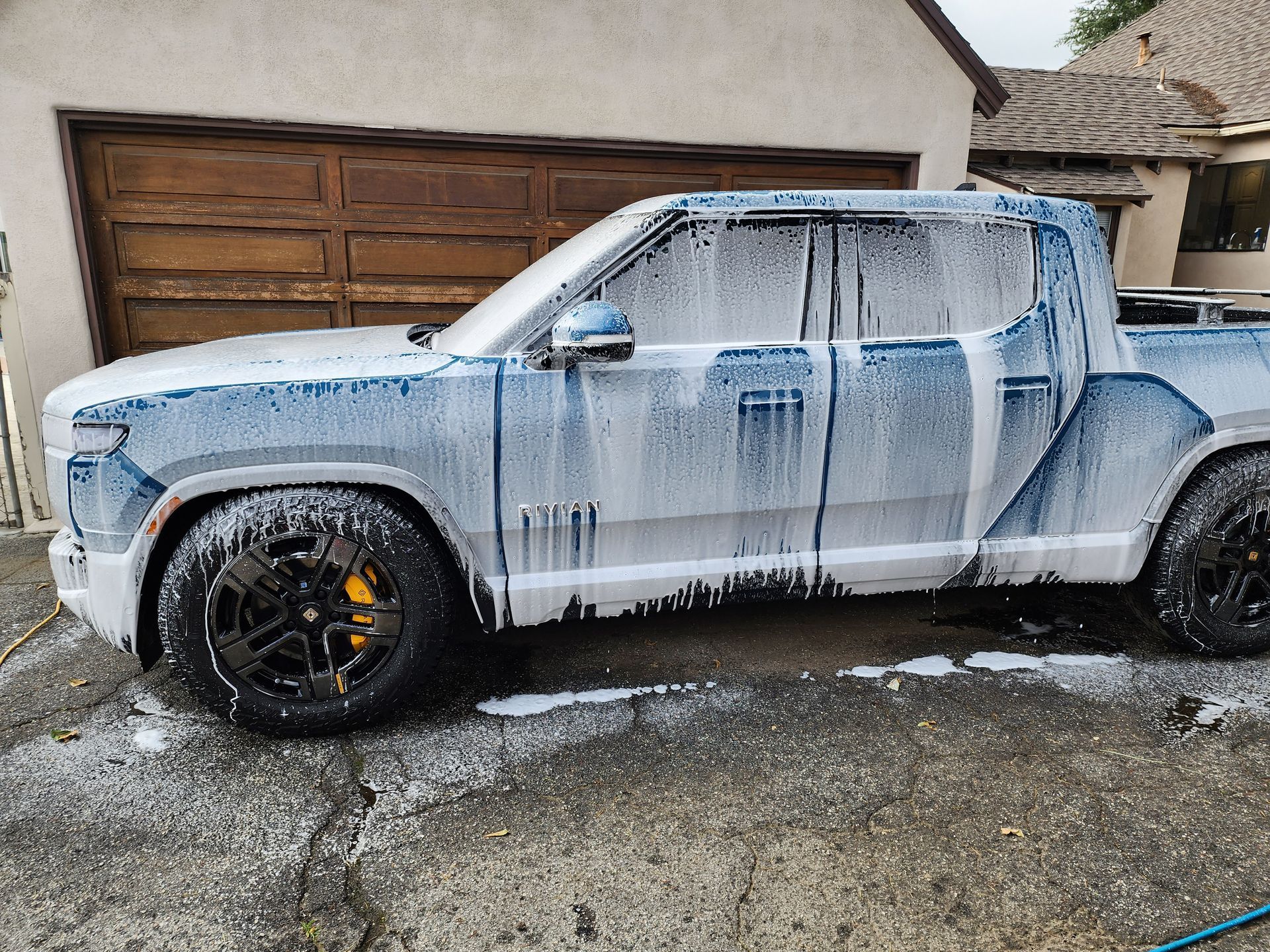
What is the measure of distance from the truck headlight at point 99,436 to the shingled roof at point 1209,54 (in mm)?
17276

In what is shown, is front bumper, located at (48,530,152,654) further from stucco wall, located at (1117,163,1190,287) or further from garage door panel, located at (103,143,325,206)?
stucco wall, located at (1117,163,1190,287)

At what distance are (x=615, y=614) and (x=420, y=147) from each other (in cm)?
430

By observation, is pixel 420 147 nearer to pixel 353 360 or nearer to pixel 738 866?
pixel 353 360

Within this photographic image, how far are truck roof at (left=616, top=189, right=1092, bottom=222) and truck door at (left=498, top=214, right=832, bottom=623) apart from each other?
0.06 meters

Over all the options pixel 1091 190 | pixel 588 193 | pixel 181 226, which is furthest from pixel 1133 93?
pixel 181 226

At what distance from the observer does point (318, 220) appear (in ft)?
19.0

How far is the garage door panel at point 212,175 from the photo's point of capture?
5.47 m

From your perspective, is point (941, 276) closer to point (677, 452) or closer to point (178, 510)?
point (677, 452)

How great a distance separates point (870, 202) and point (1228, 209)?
16830mm

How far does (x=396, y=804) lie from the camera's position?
251 cm

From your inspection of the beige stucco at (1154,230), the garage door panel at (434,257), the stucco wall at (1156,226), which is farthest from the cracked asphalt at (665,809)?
the stucco wall at (1156,226)

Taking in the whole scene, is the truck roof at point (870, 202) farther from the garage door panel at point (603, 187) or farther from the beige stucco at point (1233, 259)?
the beige stucco at point (1233, 259)

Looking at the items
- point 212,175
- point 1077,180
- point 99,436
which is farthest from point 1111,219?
point 99,436

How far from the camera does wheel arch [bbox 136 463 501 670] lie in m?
A: 2.59
